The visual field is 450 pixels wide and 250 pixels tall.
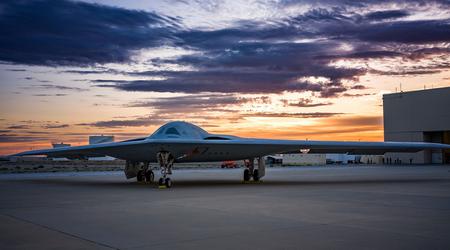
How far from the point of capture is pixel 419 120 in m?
61.1

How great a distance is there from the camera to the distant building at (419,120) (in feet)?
193

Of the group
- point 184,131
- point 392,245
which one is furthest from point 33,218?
point 184,131

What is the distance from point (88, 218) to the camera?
916 centimetres

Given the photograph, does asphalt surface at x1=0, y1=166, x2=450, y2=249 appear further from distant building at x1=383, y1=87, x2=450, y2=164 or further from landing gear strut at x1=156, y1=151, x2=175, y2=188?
distant building at x1=383, y1=87, x2=450, y2=164

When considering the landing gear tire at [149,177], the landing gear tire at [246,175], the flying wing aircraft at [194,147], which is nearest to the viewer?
the flying wing aircraft at [194,147]

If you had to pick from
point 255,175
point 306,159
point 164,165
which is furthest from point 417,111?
point 164,165

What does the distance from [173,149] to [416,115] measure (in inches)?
2008

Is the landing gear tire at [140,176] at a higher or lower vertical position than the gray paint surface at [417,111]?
lower

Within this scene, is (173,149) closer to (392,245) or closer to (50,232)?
(50,232)

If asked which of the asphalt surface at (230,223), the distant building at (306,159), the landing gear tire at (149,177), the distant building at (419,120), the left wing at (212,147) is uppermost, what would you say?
the distant building at (419,120)

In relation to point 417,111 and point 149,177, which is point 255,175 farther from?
point 417,111

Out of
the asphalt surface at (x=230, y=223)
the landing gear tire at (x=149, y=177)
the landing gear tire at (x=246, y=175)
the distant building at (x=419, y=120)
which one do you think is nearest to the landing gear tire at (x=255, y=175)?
the landing gear tire at (x=246, y=175)

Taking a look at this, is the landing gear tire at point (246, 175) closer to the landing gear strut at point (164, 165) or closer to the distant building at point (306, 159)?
the landing gear strut at point (164, 165)

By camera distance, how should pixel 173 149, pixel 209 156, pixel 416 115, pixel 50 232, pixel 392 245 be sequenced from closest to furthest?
pixel 392 245, pixel 50 232, pixel 173 149, pixel 209 156, pixel 416 115
